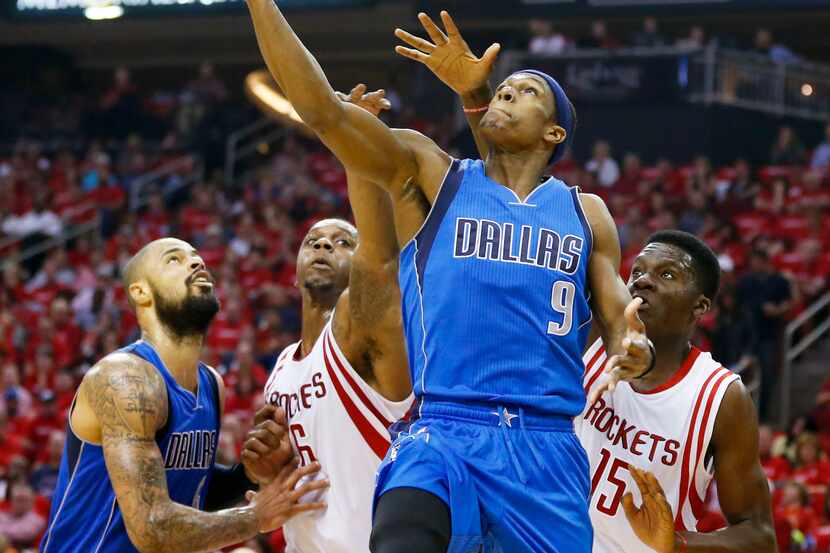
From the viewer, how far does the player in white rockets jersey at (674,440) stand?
17.4 feet

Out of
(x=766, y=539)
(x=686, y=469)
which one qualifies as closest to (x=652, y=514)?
(x=686, y=469)

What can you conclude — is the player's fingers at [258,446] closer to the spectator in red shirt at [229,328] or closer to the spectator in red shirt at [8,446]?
the spectator in red shirt at [8,446]

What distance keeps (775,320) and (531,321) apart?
28.6ft

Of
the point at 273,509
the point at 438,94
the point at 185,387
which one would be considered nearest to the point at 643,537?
the point at 273,509

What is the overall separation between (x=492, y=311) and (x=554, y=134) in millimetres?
660

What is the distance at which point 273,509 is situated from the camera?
5199 millimetres

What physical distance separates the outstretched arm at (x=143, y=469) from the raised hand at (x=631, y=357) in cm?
158

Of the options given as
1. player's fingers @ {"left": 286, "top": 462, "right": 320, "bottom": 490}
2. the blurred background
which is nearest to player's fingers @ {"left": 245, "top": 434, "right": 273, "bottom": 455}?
player's fingers @ {"left": 286, "top": 462, "right": 320, "bottom": 490}

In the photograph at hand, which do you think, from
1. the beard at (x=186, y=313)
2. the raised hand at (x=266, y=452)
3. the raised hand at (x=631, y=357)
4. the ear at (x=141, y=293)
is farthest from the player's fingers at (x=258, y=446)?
the raised hand at (x=631, y=357)

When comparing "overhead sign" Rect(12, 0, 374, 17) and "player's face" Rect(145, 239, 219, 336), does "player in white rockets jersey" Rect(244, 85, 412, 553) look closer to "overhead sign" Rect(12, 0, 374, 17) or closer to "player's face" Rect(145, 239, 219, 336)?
"player's face" Rect(145, 239, 219, 336)

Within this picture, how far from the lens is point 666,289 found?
18.1 ft

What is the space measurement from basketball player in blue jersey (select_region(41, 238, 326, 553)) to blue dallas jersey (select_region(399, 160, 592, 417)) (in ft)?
3.60

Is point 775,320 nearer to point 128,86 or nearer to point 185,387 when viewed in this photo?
point 185,387

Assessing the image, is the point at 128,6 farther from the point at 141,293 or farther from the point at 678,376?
the point at 678,376
